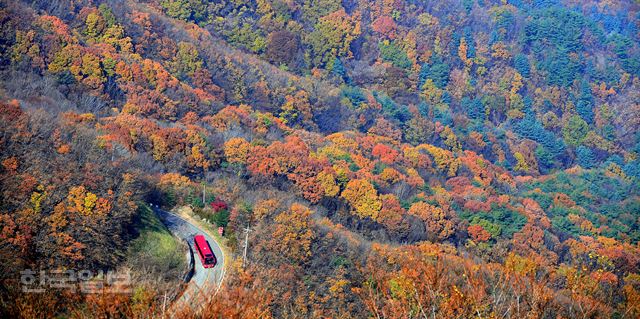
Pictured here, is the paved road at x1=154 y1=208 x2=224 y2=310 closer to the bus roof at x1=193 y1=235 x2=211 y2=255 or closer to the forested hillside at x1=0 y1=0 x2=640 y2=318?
the bus roof at x1=193 y1=235 x2=211 y2=255

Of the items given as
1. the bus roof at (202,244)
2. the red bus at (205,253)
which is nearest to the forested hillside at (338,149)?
the red bus at (205,253)

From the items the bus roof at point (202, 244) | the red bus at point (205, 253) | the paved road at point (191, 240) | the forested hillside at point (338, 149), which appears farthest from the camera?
the bus roof at point (202, 244)

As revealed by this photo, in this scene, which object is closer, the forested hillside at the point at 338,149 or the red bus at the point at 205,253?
the forested hillside at the point at 338,149

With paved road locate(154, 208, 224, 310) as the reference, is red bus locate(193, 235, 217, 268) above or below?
above

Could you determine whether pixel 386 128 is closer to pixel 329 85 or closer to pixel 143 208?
pixel 329 85

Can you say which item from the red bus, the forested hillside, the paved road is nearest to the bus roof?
the red bus

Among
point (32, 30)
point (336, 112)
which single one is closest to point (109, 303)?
point (32, 30)

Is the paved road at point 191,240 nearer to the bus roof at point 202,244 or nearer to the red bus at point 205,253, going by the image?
the red bus at point 205,253
